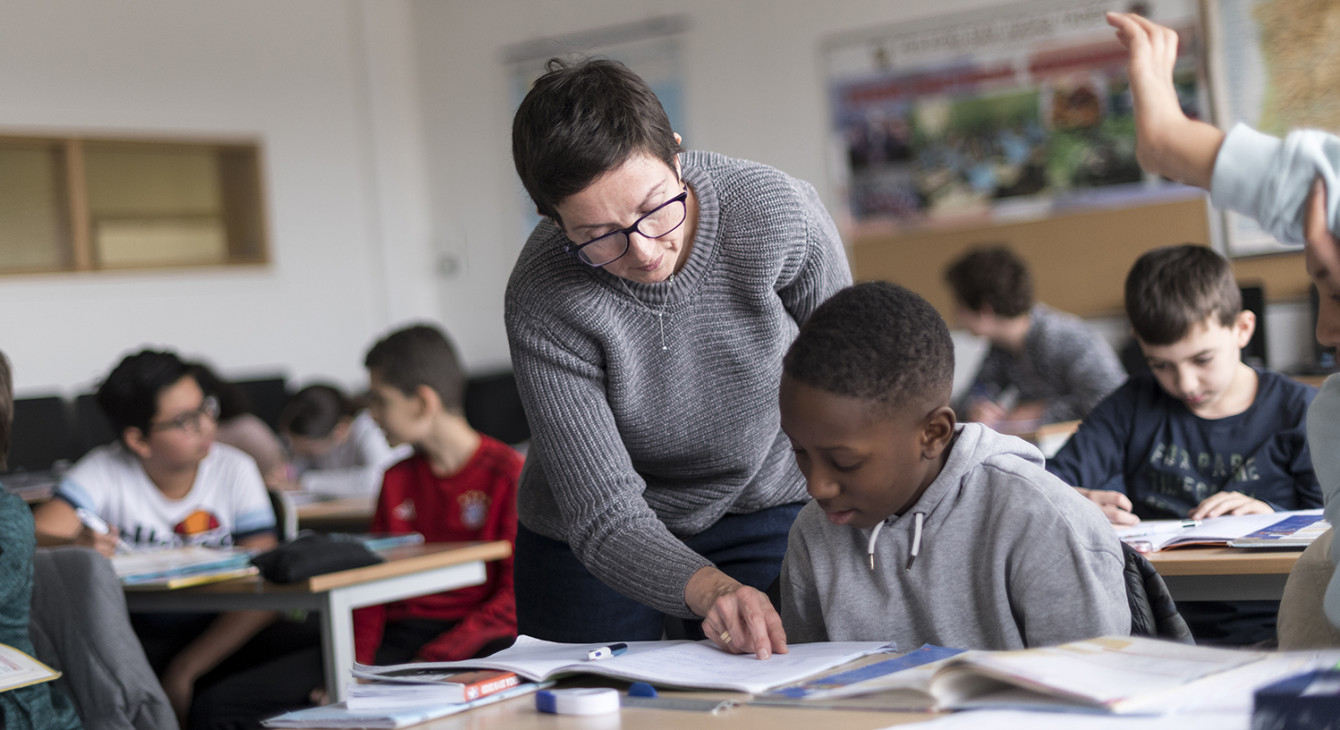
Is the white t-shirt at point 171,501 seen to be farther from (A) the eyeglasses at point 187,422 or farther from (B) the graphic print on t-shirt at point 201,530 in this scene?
(A) the eyeglasses at point 187,422

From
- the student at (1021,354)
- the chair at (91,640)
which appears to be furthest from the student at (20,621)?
the student at (1021,354)

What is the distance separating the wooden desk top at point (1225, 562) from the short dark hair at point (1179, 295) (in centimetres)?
62

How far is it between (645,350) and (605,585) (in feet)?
1.24

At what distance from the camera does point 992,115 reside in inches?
249

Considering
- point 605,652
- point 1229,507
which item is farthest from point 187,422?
point 1229,507

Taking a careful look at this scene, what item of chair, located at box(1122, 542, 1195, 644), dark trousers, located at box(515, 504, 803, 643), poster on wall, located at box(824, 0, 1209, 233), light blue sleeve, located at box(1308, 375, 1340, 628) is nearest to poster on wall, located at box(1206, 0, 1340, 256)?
poster on wall, located at box(824, 0, 1209, 233)

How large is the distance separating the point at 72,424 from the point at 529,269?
202 inches

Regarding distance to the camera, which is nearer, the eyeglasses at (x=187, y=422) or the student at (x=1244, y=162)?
the student at (x=1244, y=162)

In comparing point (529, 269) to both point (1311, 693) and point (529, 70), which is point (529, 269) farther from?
point (529, 70)

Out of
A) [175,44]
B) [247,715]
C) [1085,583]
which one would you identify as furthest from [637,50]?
[1085,583]

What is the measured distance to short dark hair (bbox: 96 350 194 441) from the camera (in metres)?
3.08

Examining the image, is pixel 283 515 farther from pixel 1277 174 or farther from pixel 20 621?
pixel 1277 174

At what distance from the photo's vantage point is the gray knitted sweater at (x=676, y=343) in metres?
1.67

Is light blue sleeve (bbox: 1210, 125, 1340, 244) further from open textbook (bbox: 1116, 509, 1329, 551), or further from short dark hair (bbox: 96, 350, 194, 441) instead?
short dark hair (bbox: 96, 350, 194, 441)
